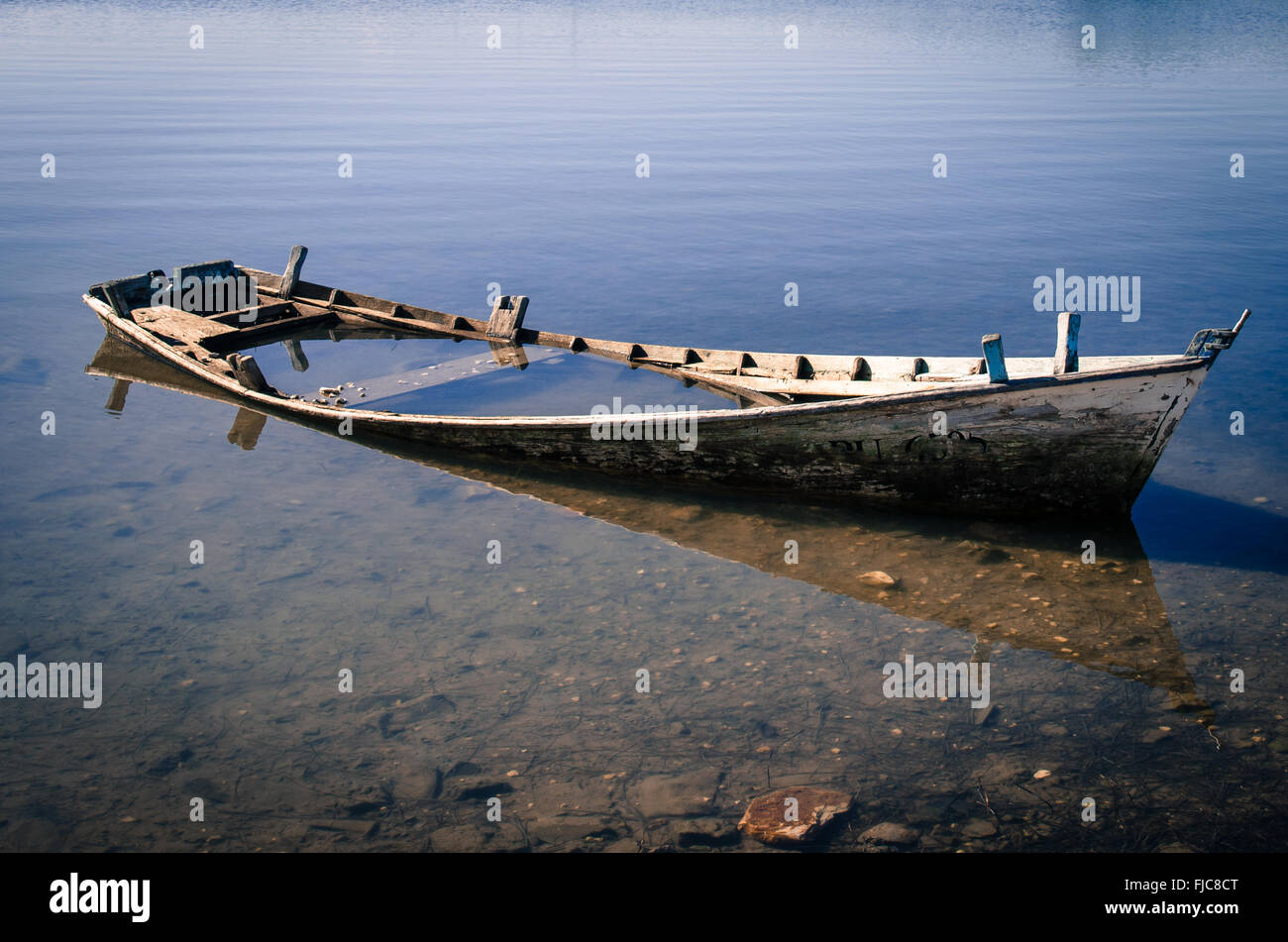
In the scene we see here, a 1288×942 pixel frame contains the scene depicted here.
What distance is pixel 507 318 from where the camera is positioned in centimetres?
1230

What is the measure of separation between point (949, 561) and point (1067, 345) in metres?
1.75

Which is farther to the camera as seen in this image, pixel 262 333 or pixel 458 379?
pixel 262 333

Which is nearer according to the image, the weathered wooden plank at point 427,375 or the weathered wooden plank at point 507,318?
the weathered wooden plank at point 427,375

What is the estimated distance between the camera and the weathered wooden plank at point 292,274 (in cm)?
1327

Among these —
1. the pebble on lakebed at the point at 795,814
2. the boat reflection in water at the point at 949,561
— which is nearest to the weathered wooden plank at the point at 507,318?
the boat reflection in water at the point at 949,561

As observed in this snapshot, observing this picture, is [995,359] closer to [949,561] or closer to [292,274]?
[949,561]

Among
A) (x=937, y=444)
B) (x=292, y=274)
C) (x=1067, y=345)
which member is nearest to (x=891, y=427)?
(x=937, y=444)

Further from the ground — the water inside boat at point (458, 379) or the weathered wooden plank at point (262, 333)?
the weathered wooden plank at point (262, 333)

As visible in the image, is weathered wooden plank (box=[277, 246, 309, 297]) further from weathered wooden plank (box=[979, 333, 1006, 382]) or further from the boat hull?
weathered wooden plank (box=[979, 333, 1006, 382])

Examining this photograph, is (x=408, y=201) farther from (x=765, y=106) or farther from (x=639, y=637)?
(x=639, y=637)

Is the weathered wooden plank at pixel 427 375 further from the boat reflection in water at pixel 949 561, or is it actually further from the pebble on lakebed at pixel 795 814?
the pebble on lakebed at pixel 795 814

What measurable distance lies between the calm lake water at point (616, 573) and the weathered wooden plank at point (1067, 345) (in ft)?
4.31

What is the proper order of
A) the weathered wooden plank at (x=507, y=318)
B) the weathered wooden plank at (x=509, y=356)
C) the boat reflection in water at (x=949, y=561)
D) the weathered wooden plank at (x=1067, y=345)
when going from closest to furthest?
the boat reflection in water at (x=949, y=561), the weathered wooden plank at (x=1067, y=345), the weathered wooden plank at (x=509, y=356), the weathered wooden plank at (x=507, y=318)
